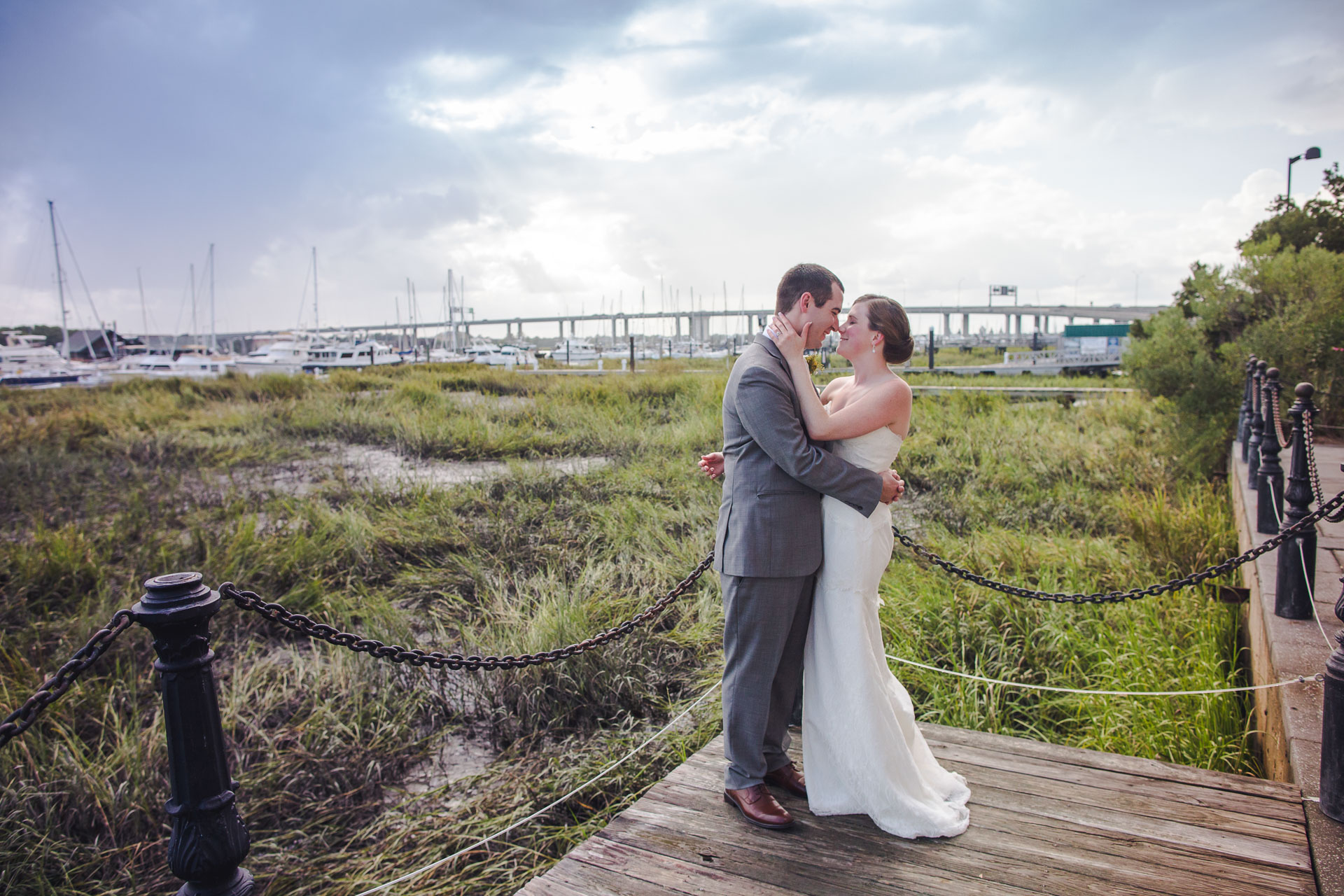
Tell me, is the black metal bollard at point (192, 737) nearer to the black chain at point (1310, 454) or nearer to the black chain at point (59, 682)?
the black chain at point (59, 682)

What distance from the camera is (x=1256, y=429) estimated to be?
576 centimetres

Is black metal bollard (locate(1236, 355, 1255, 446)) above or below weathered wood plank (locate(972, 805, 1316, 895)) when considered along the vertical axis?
above

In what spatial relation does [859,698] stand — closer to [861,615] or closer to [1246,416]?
[861,615]

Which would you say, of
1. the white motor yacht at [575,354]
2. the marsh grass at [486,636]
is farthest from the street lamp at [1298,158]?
the white motor yacht at [575,354]

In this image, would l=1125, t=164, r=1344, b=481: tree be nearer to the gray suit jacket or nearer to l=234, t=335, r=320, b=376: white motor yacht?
the gray suit jacket

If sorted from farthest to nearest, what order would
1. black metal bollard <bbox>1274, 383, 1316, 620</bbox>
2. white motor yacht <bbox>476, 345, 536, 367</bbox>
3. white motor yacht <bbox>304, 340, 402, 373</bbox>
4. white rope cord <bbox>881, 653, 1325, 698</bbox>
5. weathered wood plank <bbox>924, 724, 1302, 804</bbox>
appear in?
white motor yacht <bbox>476, 345, 536, 367</bbox> < white motor yacht <bbox>304, 340, 402, 373</bbox> < black metal bollard <bbox>1274, 383, 1316, 620</bbox> < white rope cord <bbox>881, 653, 1325, 698</bbox> < weathered wood plank <bbox>924, 724, 1302, 804</bbox>

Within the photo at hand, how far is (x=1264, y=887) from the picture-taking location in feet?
7.56

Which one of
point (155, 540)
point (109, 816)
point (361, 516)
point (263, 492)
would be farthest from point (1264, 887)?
point (263, 492)

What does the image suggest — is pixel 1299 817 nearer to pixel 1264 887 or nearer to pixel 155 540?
pixel 1264 887

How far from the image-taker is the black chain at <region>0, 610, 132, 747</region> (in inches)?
67.7

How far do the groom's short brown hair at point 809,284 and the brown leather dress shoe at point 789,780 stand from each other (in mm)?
1758

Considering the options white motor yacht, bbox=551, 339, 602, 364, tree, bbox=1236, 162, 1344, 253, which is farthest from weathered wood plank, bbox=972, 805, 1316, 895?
white motor yacht, bbox=551, 339, 602, 364

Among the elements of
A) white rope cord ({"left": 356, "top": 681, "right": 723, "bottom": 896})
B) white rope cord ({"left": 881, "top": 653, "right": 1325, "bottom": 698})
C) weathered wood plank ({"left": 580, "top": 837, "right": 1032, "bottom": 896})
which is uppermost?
white rope cord ({"left": 881, "top": 653, "right": 1325, "bottom": 698})

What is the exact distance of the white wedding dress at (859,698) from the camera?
267cm
